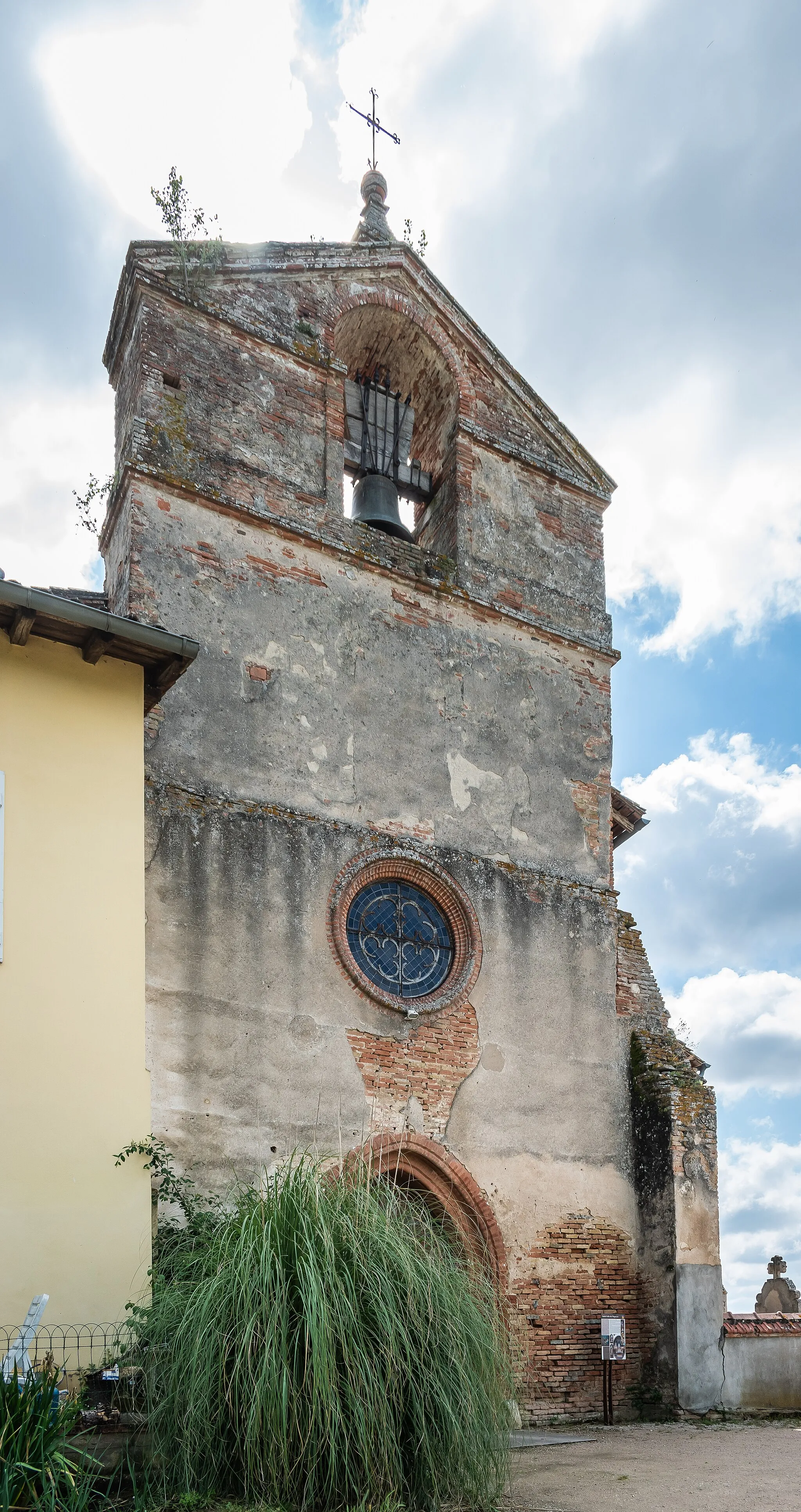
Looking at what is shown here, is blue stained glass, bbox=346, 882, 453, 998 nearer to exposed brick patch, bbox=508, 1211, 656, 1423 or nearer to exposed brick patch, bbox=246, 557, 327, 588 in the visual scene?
exposed brick patch, bbox=508, 1211, 656, 1423

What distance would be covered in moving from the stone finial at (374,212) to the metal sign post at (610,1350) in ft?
37.8

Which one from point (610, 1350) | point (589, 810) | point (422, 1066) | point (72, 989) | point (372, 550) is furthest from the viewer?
point (589, 810)

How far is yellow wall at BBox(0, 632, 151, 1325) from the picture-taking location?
277 inches

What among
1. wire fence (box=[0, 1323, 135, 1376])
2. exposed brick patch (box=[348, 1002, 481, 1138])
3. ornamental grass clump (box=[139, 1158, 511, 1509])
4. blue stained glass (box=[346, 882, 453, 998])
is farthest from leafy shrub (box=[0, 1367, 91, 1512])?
blue stained glass (box=[346, 882, 453, 998])

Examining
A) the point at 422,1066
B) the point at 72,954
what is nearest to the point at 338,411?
the point at 422,1066

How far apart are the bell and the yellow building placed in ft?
15.8

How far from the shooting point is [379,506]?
42.5 ft

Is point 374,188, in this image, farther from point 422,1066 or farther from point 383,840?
point 422,1066

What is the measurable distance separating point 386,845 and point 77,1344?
5.10m

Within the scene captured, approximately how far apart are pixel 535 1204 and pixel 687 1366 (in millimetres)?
1891

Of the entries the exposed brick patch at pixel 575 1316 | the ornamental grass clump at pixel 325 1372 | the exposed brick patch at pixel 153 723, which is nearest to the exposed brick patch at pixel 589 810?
the exposed brick patch at pixel 575 1316

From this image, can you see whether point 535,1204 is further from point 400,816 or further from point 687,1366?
point 400,816

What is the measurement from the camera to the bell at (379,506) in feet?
42.3

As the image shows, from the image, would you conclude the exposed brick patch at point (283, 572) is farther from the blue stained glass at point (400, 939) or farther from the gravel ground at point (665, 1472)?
the gravel ground at point (665, 1472)
